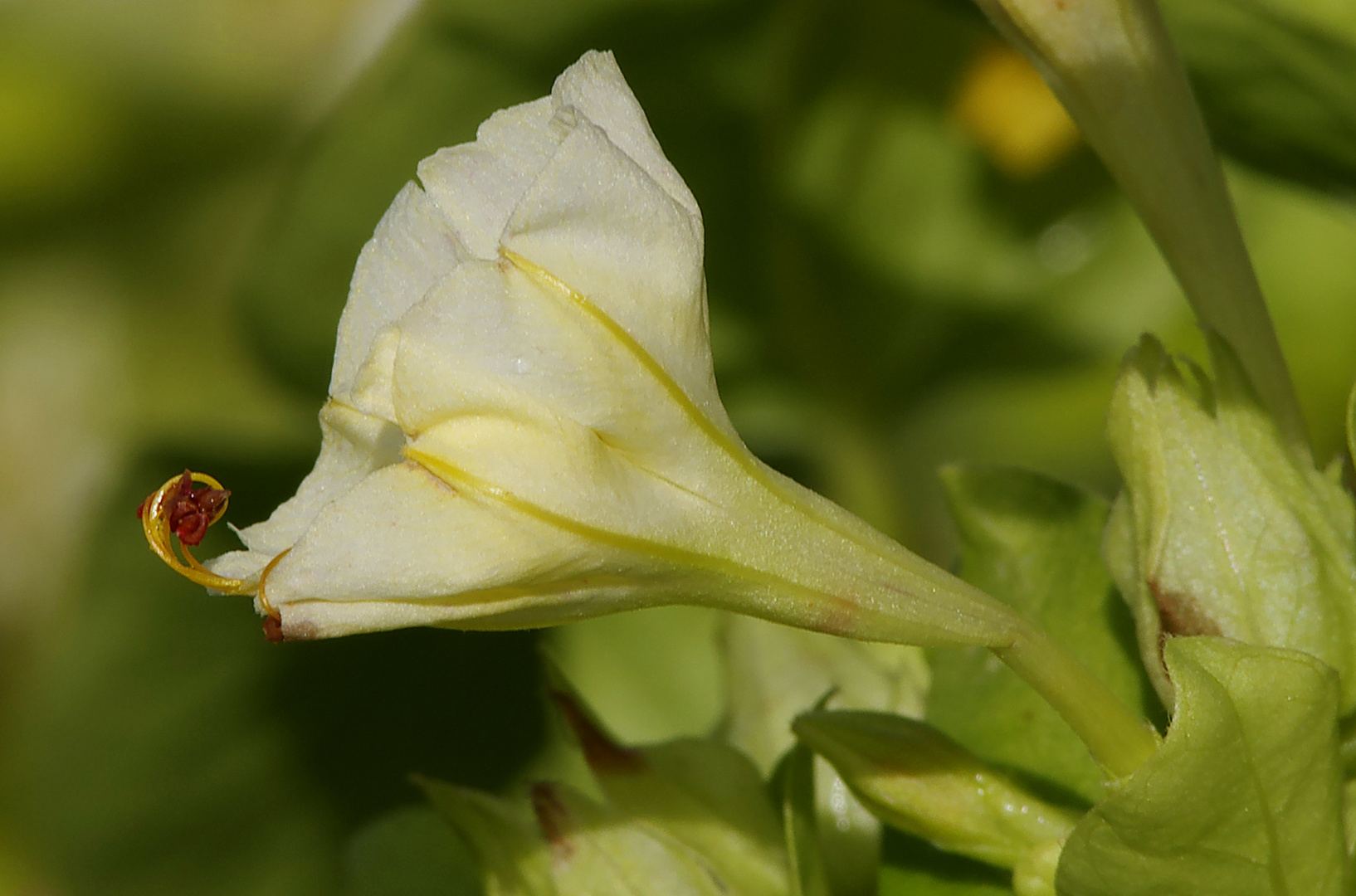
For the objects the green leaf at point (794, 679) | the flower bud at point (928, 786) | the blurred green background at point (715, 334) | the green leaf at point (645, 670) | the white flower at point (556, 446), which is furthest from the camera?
the green leaf at point (645, 670)

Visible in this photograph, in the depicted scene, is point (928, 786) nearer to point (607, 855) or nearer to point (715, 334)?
point (607, 855)

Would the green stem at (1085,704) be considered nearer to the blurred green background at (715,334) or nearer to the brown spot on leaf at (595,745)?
the brown spot on leaf at (595,745)

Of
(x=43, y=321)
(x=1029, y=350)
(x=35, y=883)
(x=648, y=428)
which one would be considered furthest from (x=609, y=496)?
(x=43, y=321)

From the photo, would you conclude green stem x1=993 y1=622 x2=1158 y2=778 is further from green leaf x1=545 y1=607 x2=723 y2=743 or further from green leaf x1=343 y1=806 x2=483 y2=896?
green leaf x1=545 y1=607 x2=723 y2=743

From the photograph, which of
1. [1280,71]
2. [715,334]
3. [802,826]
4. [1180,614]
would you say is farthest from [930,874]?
[715,334]

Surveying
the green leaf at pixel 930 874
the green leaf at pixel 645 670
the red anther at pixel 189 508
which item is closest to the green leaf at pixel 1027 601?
the green leaf at pixel 930 874

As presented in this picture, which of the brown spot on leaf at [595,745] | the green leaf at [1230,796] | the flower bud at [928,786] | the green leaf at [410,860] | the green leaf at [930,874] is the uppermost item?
the green leaf at [1230,796]

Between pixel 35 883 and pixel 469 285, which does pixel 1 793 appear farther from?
pixel 469 285

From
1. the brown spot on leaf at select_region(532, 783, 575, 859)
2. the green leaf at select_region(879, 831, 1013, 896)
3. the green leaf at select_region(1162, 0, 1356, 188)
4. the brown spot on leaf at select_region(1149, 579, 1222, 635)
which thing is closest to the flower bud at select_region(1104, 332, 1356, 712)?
the brown spot on leaf at select_region(1149, 579, 1222, 635)
